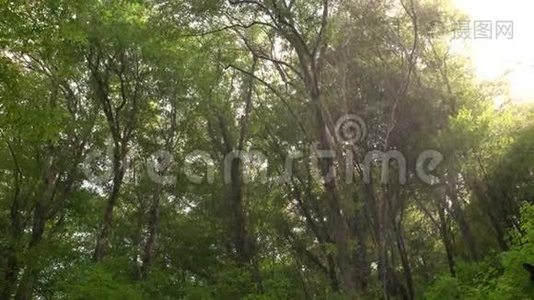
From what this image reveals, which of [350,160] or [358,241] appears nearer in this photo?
[350,160]

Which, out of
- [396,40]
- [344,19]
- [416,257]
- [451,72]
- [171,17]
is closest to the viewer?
[171,17]

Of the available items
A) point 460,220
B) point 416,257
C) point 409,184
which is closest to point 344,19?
point 409,184

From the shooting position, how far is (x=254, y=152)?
24969mm

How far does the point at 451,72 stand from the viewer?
2109 centimetres

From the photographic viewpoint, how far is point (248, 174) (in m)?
25.7

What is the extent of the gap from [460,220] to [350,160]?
7.47 metres

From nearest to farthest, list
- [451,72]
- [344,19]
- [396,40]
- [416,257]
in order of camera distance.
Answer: [344,19] < [396,40] < [451,72] < [416,257]

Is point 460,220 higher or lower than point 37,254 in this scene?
higher

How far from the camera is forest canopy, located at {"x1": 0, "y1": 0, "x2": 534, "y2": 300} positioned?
1489 centimetres

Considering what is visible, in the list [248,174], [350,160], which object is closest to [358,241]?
[350,160]

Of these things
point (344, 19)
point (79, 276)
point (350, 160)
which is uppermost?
point (344, 19)

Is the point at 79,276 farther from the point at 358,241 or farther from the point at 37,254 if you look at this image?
the point at 358,241

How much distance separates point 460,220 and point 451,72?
6078 millimetres

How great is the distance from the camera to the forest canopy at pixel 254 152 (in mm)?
14891
